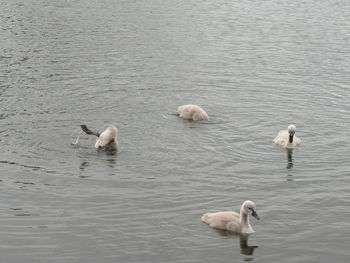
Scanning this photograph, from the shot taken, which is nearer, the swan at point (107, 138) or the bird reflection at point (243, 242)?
the bird reflection at point (243, 242)

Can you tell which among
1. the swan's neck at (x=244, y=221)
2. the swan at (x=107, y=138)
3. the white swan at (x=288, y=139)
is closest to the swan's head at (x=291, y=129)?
the white swan at (x=288, y=139)

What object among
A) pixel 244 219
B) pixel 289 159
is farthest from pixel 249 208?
pixel 289 159

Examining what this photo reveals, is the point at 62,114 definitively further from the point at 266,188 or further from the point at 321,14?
the point at 321,14

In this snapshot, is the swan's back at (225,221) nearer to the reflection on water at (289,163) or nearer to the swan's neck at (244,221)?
the swan's neck at (244,221)

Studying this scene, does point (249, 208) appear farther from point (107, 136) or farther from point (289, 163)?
point (107, 136)

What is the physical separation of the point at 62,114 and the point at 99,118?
1243mm

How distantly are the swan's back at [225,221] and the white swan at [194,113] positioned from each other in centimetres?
773

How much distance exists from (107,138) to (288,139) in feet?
17.9

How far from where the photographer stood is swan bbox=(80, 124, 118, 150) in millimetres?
20562

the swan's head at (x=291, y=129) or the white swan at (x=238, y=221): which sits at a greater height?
the swan's head at (x=291, y=129)

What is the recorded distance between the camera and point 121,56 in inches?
1310

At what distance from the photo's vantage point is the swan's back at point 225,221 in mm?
16359

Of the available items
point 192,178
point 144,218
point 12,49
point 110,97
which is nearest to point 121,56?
point 12,49

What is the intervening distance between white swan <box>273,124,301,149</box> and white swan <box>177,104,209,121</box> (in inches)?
109
